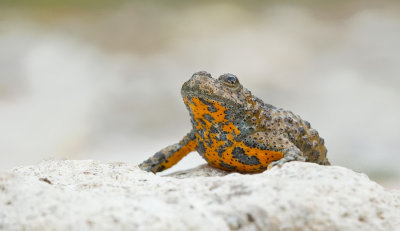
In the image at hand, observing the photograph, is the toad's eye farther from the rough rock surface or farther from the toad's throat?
the rough rock surface

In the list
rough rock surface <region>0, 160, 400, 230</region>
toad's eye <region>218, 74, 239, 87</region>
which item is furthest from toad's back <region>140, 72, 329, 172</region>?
rough rock surface <region>0, 160, 400, 230</region>

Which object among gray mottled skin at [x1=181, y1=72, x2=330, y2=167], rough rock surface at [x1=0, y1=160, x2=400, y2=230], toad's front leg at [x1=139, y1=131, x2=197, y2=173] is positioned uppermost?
gray mottled skin at [x1=181, y1=72, x2=330, y2=167]

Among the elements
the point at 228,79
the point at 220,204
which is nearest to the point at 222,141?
the point at 228,79

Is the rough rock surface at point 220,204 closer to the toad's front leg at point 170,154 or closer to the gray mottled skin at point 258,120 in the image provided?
the gray mottled skin at point 258,120

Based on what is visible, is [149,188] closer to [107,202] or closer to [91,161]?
[107,202]

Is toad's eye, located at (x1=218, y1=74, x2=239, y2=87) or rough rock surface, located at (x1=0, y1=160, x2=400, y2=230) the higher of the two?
toad's eye, located at (x1=218, y1=74, x2=239, y2=87)

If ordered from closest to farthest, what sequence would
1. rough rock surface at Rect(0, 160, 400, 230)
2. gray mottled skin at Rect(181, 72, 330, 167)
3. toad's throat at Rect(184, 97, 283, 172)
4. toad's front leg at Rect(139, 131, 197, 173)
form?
rough rock surface at Rect(0, 160, 400, 230) < gray mottled skin at Rect(181, 72, 330, 167) < toad's throat at Rect(184, 97, 283, 172) < toad's front leg at Rect(139, 131, 197, 173)

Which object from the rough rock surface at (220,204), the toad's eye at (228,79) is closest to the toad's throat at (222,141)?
→ the toad's eye at (228,79)
